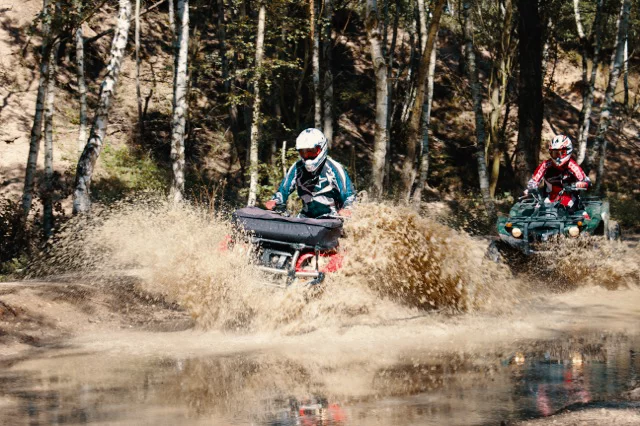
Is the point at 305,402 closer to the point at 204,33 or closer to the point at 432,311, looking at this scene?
the point at 432,311

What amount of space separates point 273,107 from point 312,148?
20.8 m

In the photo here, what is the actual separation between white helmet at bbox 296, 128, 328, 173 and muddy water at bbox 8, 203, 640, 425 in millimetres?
1008

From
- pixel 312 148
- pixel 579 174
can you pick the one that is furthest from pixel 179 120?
pixel 579 174

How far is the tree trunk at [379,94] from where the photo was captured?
16.0 meters

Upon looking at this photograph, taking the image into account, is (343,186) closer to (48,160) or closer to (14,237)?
(14,237)

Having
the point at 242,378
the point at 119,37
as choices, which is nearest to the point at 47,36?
the point at 119,37

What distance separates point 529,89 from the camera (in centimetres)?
2297

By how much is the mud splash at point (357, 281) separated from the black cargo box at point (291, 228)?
1.05 ft

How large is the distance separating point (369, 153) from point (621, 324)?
80.6 feet

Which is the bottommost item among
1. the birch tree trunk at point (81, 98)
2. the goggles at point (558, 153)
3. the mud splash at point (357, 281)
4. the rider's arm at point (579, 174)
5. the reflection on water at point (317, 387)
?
the reflection on water at point (317, 387)

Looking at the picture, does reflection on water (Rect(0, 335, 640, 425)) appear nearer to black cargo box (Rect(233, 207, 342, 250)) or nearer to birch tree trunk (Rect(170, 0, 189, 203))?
black cargo box (Rect(233, 207, 342, 250))

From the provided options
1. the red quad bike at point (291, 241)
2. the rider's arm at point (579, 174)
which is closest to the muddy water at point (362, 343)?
the red quad bike at point (291, 241)

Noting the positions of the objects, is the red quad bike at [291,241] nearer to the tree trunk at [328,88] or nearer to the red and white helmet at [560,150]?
the red and white helmet at [560,150]

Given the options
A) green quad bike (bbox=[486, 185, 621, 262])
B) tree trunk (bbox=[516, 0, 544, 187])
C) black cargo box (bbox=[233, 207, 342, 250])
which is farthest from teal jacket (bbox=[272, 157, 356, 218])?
tree trunk (bbox=[516, 0, 544, 187])
